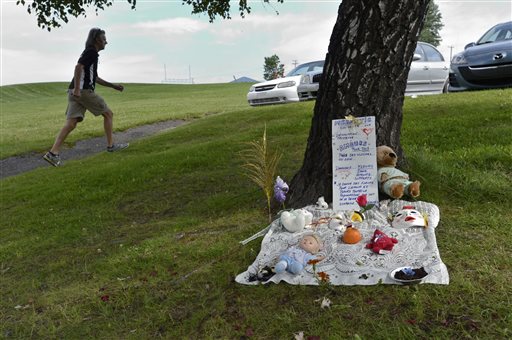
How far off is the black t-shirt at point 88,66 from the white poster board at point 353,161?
525 cm

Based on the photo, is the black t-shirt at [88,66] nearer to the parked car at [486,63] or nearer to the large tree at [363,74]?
the large tree at [363,74]

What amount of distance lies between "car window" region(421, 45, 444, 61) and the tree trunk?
33.1ft

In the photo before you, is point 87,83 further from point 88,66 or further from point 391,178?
point 391,178

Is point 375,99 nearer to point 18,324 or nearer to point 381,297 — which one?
point 381,297

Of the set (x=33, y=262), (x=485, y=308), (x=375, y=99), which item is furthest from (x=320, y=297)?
(x=33, y=262)

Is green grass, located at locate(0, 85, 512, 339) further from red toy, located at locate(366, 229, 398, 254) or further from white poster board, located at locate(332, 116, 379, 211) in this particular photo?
white poster board, located at locate(332, 116, 379, 211)

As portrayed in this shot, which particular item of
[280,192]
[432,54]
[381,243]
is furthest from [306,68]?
[381,243]

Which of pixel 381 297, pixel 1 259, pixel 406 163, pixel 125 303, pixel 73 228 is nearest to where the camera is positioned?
pixel 381 297

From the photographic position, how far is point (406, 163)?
407 centimetres

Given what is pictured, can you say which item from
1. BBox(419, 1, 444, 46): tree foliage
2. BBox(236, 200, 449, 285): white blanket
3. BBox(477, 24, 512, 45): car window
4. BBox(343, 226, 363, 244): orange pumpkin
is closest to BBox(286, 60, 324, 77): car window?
BBox(477, 24, 512, 45): car window

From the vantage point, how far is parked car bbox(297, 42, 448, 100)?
1253cm

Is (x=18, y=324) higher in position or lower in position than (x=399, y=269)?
lower

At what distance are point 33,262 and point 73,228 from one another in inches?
30.7

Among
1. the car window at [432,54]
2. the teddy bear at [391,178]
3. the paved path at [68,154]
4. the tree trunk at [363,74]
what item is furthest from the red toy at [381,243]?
the car window at [432,54]
